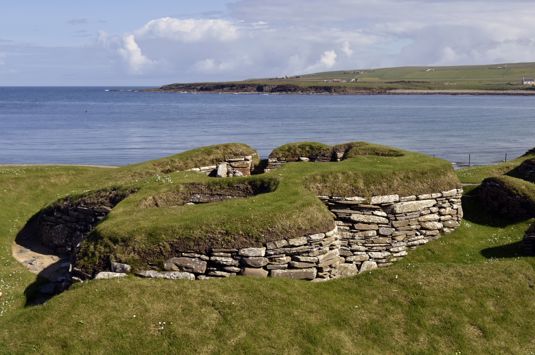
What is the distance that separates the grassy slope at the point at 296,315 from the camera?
14281 mm

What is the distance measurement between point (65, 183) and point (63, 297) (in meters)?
18.5

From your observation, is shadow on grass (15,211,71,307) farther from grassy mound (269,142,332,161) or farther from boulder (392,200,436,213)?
grassy mound (269,142,332,161)

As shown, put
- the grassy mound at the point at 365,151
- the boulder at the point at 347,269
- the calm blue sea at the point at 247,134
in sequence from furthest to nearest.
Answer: the calm blue sea at the point at 247,134, the grassy mound at the point at 365,151, the boulder at the point at 347,269

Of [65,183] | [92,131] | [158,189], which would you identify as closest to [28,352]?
[158,189]

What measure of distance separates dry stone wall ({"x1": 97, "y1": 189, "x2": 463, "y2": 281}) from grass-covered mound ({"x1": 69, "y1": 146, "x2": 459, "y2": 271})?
348 mm

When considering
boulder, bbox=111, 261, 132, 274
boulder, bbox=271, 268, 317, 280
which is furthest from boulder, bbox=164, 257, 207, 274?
boulder, bbox=271, 268, 317, 280

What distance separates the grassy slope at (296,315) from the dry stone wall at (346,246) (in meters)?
0.81

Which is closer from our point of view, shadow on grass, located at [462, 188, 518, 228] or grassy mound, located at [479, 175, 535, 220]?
grassy mound, located at [479, 175, 535, 220]

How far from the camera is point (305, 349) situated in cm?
1452

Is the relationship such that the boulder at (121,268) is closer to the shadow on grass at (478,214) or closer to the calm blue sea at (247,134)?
the shadow on grass at (478,214)

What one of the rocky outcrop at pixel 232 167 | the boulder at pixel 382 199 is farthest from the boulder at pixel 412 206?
the rocky outcrop at pixel 232 167

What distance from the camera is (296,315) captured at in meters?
15.6

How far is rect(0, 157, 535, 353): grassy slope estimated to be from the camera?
14.3 m

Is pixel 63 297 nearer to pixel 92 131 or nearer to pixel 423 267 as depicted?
pixel 423 267
